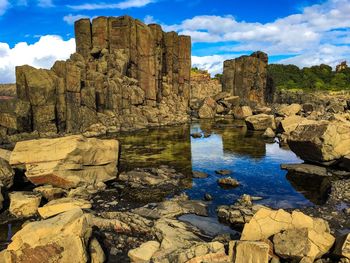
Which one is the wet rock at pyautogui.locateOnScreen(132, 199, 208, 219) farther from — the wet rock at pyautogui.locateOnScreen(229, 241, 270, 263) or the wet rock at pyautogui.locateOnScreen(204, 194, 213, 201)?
the wet rock at pyautogui.locateOnScreen(229, 241, 270, 263)

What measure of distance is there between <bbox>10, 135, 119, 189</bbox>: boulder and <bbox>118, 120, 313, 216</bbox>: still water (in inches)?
196

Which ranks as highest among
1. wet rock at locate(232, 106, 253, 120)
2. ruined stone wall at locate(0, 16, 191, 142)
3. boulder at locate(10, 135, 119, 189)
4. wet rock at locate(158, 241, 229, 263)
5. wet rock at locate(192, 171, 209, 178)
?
ruined stone wall at locate(0, 16, 191, 142)

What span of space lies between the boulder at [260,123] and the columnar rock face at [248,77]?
41.3 metres

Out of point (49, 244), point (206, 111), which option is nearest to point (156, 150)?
point (49, 244)

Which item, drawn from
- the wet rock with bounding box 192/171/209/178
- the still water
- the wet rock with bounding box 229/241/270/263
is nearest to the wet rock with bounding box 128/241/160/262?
the wet rock with bounding box 229/241/270/263

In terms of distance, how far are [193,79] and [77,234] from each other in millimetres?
102896

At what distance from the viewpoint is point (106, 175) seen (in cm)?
2206

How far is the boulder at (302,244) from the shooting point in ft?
34.8

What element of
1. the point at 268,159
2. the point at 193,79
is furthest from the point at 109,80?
the point at 193,79

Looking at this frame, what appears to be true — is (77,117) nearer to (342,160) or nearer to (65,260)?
(342,160)

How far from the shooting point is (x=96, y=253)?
1140 cm

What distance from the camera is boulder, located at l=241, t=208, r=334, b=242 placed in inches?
466

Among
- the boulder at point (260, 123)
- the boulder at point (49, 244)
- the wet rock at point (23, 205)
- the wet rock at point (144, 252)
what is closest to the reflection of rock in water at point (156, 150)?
the boulder at point (260, 123)

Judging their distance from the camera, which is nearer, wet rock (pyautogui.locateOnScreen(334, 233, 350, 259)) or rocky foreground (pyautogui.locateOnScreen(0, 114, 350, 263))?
wet rock (pyautogui.locateOnScreen(334, 233, 350, 259))
